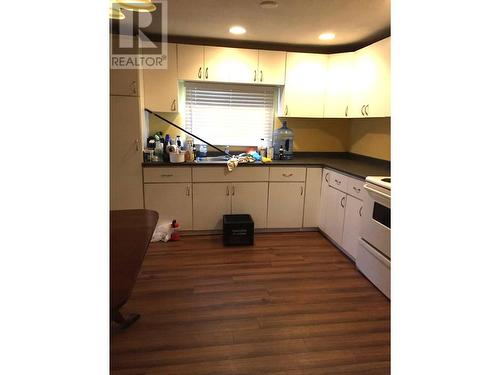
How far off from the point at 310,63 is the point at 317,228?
1.96m

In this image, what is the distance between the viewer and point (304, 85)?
12.5ft

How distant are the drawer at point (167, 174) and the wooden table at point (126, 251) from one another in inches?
56.7

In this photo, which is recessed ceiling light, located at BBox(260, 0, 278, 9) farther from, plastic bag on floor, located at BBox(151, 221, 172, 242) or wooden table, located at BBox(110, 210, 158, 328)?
plastic bag on floor, located at BBox(151, 221, 172, 242)

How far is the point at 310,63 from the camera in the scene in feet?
12.4

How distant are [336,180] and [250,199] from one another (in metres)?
0.98

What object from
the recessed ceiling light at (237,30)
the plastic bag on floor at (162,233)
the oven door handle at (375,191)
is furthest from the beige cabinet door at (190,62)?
the oven door handle at (375,191)

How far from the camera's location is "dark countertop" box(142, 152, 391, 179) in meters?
3.18

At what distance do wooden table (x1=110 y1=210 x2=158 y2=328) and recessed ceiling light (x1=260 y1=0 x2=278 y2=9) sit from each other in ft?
5.79

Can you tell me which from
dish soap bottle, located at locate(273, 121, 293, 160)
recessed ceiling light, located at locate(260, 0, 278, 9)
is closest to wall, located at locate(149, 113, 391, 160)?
dish soap bottle, located at locate(273, 121, 293, 160)

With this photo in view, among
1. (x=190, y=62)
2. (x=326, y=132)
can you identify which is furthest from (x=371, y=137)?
(x=190, y=62)

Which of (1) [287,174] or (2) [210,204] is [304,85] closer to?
(1) [287,174]

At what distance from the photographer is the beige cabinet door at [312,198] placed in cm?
376
